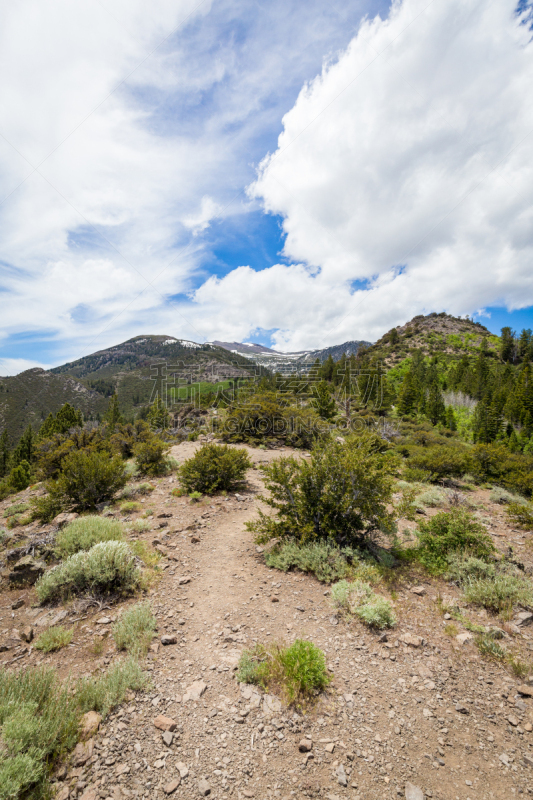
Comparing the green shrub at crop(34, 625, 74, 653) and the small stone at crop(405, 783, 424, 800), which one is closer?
the small stone at crop(405, 783, 424, 800)

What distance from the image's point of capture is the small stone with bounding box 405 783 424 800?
2521 mm

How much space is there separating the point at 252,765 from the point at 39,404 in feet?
567

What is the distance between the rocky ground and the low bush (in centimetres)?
16

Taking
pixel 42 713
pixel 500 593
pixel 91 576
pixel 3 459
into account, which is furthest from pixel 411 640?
pixel 3 459

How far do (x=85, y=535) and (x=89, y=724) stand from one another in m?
3.84

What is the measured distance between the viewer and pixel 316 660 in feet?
11.9

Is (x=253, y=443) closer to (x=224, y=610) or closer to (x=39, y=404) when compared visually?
(x=224, y=610)

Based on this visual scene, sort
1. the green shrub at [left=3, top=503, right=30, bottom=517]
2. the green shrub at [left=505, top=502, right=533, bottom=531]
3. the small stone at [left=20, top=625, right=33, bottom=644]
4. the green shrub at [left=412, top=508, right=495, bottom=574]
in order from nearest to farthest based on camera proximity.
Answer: the small stone at [left=20, top=625, right=33, bottom=644] < the green shrub at [left=412, top=508, right=495, bottom=574] < the green shrub at [left=505, top=502, right=533, bottom=531] < the green shrub at [left=3, top=503, right=30, bottom=517]

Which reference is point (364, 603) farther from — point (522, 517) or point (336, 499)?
point (522, 517)

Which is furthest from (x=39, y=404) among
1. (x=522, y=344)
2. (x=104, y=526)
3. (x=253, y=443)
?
(x=522, y=344)

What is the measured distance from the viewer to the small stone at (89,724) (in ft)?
10.0

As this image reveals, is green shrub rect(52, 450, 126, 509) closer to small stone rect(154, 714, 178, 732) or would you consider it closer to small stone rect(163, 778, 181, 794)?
small stone rect(154, 714, 178, 732)

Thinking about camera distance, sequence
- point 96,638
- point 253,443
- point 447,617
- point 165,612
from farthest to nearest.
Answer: point 253,443 → point 165,612 → point 447,617 → point 96,638

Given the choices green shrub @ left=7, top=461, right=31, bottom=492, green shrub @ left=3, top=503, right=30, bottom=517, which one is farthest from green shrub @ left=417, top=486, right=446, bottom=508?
green shrub @ left=7, top=461, right=31, bottom=492
